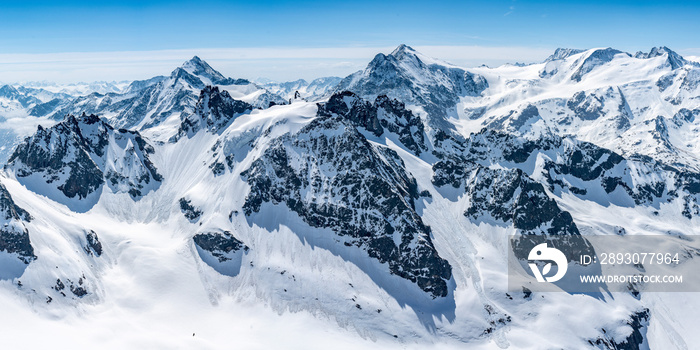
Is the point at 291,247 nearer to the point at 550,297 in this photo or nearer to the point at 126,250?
the point at 126,250

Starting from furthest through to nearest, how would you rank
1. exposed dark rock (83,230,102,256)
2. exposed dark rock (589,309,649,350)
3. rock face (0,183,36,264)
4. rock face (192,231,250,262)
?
1. rock face (192,231,250,262)
2. exposed dark rock (83,230,102,256)
3. exposed dark rock (589,309,649,350)
4. rock face (0,183,36,264)

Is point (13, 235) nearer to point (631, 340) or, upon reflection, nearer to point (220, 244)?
point (220, 244)

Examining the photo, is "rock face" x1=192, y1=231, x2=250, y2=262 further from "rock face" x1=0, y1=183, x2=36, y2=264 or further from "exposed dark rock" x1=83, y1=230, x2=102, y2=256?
"rock face" x1=0, y1=183, x2=36, y2=264

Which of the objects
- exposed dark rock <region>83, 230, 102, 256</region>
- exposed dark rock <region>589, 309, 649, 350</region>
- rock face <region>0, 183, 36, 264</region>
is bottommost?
exposed dark rock <region>589, 309, 649, 350</region>

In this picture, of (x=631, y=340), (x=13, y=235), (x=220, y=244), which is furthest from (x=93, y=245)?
(x=631, y=340)

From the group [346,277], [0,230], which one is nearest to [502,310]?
[346,277]

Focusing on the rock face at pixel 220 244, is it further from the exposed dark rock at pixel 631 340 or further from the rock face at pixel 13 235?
the exposed dark rock at pixel 631 340

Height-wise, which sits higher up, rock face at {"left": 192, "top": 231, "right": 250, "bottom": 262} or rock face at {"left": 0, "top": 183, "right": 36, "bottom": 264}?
rock face at {"left": 0, "top": 183, "right": 36, "bottom": 264}

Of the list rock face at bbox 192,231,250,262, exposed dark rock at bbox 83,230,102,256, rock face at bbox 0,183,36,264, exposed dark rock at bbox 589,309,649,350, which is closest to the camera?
rock face at bbox 0,183,36,264

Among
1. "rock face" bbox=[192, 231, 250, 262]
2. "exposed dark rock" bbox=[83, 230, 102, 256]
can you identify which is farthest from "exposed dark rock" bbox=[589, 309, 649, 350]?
"exposed dark rock" bbox=[83, 230, 102, 256]
